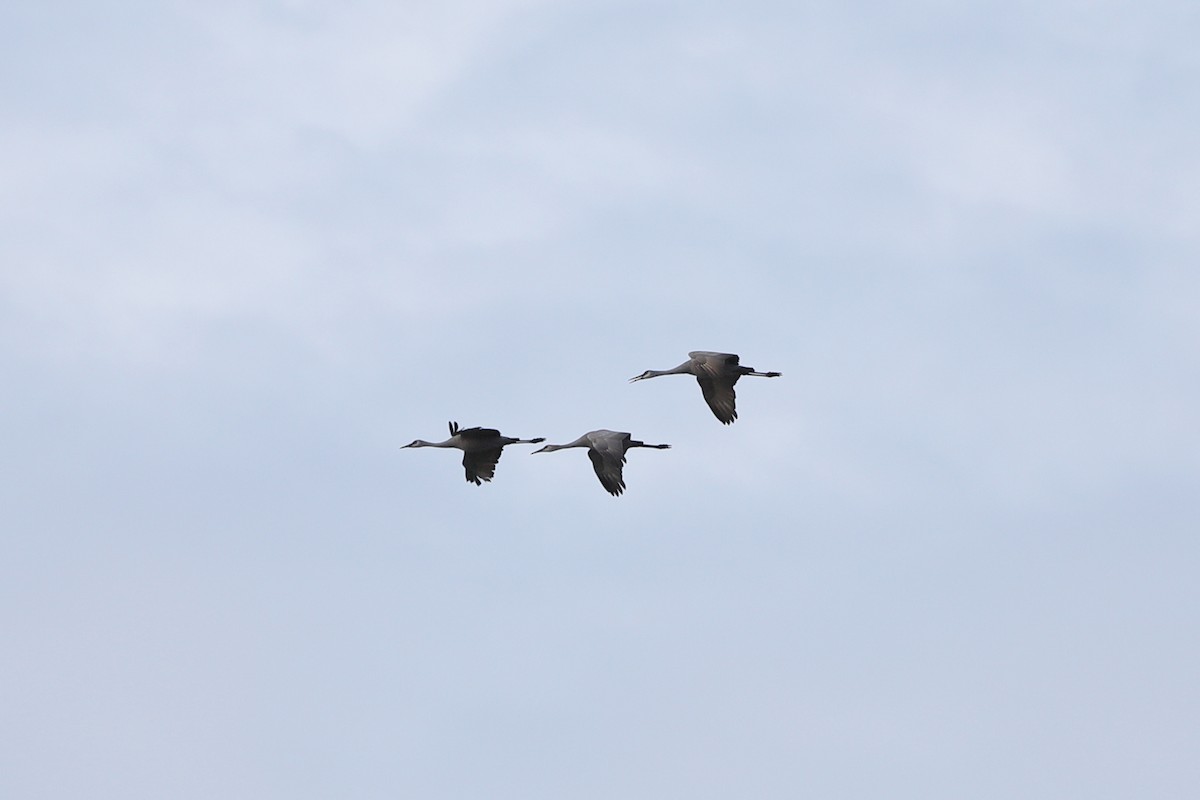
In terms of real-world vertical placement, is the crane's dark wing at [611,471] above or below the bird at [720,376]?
below

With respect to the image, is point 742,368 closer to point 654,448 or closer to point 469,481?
point 654,448

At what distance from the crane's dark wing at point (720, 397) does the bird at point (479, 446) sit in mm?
5085

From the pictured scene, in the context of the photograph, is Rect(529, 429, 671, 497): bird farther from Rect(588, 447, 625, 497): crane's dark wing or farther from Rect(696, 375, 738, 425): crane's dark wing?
Rect(696, 375, 738, 425): crane's dark wing

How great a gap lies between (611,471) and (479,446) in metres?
5.56

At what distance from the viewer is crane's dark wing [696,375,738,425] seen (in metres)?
58.6

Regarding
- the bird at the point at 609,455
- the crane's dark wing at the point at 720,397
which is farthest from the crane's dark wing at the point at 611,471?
the crane's dark wing at the point at 720,397

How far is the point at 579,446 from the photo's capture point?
5922 centimetres

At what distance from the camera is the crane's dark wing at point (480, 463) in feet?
203

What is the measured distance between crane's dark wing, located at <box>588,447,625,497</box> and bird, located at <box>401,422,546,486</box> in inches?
167

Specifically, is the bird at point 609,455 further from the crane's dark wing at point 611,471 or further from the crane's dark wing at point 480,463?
the crane's dark wing at point 480,463

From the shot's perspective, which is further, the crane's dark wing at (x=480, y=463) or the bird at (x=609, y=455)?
the crane's dark wing at (x=480, y=463)

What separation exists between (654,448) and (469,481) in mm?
5616

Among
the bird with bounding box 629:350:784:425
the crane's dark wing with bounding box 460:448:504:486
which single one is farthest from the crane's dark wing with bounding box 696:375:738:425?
the crane's dark wing with bounding box 460:448:504:486

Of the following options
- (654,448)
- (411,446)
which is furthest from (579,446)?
(411,446)
